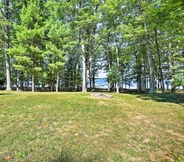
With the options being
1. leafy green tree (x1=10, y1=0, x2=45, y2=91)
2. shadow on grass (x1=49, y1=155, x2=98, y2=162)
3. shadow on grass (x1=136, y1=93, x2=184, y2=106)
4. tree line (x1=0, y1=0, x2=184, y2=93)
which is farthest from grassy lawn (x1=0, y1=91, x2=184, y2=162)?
tree line (x1=0, y1=0, x2=184, y2=93)

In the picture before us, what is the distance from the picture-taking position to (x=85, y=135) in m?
3.70

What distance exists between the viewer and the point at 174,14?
19.6 ft

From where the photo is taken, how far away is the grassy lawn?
2936 mm

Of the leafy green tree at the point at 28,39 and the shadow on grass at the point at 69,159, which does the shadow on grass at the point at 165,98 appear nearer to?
the shadow on grass at the point at 69,159

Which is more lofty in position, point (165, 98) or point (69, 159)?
point (165, 98)

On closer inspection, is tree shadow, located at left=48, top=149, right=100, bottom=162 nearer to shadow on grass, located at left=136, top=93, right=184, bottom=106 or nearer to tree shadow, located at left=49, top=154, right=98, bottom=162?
tree shadow, located at left=49, top=154, right=98, bottom=162

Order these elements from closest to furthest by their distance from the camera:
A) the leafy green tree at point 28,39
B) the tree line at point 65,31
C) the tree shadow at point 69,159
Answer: the tree shadow at point 69,159, the leafy green tree at point 28,39, the tree line at point 65,31

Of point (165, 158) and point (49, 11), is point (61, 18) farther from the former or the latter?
point (165, 158)

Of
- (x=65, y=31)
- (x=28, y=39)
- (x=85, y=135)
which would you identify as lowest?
(x=85, y=135)

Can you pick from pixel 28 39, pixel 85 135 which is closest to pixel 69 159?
pixel 85 135

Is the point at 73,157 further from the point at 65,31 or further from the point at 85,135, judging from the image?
the point at 65,31

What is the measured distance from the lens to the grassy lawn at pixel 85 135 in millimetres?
2936

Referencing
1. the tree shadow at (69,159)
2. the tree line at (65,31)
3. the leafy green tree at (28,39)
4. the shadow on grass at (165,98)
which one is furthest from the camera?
the tree line at (65,31)

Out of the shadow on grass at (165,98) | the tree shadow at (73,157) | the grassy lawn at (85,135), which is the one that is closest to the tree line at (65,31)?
the shadow on grass at (165,98)
